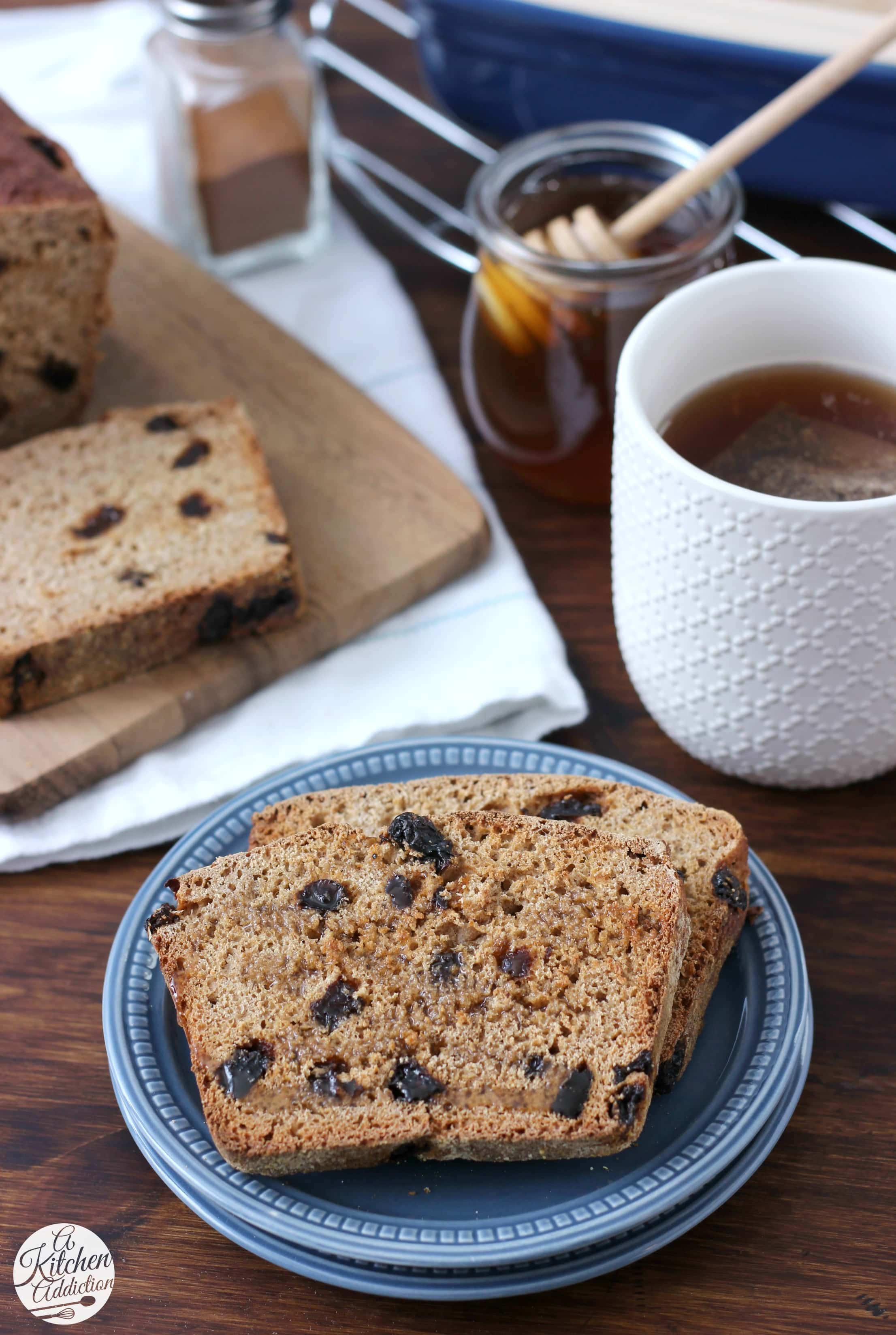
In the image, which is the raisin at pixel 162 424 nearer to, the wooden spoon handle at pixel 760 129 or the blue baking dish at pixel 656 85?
the wooden spoon handle at pixel 760 129

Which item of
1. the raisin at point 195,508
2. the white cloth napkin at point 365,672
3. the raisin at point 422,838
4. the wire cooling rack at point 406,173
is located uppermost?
the wire cooling rack at point 406,173

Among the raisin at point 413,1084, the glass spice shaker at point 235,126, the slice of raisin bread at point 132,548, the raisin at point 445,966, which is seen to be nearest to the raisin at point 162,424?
the slice of raisin bread at point 132,548

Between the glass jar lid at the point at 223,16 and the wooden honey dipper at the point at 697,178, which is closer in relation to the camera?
the wooden honey dipper at the point at 697,178

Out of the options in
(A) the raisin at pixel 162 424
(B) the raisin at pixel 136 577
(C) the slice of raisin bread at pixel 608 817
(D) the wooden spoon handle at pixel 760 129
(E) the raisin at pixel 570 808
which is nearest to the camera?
(C) the slice of raisin bread at pixel 608 817

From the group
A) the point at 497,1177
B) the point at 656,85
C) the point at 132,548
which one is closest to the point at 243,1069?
the point at 497,1177

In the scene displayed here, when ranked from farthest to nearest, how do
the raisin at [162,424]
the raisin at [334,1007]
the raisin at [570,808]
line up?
the raisin at [162,424]
the raisin at [570,808]
the raisin at [334,1007]

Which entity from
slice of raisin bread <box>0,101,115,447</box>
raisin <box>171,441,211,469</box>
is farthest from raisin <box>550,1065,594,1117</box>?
slice of raisin bread <box>0,101,115,447</box>

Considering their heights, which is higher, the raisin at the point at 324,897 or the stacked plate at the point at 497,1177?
the raisin at the point at 324,897

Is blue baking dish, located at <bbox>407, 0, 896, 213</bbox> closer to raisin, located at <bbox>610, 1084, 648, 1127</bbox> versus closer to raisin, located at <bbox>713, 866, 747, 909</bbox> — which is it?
raisin, located at <bbox>713, 866, 747, 909</bbox>
